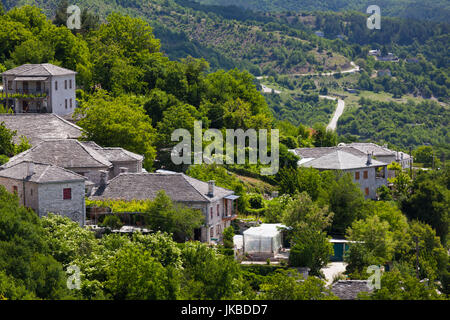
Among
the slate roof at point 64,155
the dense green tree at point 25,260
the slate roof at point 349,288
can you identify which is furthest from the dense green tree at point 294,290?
the slate roof at point 64,155

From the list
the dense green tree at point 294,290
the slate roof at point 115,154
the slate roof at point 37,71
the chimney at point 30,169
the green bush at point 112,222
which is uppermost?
the slate roof at point 37,71

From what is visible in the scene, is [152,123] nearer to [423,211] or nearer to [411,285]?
[423,211]

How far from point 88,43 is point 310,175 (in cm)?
3794

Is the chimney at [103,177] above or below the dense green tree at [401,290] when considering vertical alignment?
above

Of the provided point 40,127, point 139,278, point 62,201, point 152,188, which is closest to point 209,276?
point 139,278

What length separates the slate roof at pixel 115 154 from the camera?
68.8 meters

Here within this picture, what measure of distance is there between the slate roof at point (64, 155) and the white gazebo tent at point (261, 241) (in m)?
11.7

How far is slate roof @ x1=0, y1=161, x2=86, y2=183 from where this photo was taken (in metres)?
57.5

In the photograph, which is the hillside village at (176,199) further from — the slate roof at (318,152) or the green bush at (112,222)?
the slate roof at (318,152)

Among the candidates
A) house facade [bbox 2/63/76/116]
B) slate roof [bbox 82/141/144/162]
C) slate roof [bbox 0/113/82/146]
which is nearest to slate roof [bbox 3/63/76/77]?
house facade [bbox 2/63/76/116]

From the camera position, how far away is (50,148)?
217 ft

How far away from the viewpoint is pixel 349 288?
172ft
